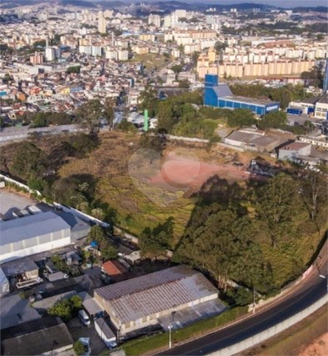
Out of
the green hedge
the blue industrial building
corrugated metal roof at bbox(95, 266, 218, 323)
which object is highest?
the blue industrial building

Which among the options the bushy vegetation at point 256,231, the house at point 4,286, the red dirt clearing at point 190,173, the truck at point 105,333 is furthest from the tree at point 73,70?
the truck at point 105,333

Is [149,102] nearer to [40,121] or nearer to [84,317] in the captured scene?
[40,121]

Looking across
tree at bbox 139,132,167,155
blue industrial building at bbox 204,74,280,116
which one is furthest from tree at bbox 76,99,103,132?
blue industrial building at bbox 204,74,280,116

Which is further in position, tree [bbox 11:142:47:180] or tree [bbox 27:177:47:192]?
tree [bbox 11:142:47:180]

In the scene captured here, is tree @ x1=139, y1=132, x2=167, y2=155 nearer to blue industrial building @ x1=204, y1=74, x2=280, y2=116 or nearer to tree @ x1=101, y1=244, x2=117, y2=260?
blue industrial building @ x1=204, y1=74, x2=280, y2=116

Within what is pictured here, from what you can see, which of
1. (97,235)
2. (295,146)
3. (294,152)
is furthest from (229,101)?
(97,235)

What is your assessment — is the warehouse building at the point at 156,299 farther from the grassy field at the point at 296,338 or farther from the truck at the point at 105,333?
the grassy field at the point at 296,338
